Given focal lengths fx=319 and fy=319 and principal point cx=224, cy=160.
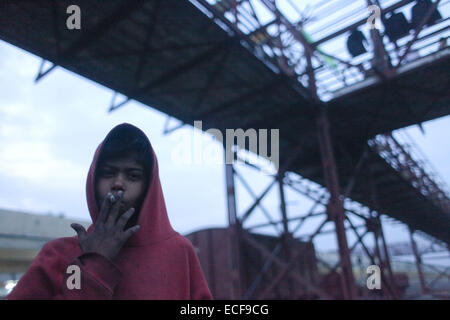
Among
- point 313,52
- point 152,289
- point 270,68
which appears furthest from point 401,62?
point 152,289

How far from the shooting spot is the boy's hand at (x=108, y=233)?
3.52ft

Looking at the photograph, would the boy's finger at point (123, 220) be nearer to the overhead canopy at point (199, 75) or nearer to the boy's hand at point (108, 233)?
the boy's hand at point (108, 233)

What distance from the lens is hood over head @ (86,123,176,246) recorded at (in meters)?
1.24

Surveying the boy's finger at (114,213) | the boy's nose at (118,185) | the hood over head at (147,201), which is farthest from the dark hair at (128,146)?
the boy's finger at (114,213)

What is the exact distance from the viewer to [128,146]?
1.33 meters

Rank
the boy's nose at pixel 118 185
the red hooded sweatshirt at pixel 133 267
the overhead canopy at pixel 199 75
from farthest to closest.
Result: the overhead canopy at pixel 199 75 < the boy's nose at pixel 118 185 < the red hooded sweatshirt at pixel 133 267

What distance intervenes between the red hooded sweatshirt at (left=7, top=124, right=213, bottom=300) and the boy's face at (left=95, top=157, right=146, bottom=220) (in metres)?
0.03

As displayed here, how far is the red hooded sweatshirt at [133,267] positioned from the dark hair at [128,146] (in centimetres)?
2

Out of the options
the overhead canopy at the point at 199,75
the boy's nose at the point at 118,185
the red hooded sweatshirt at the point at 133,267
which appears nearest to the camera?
the red hooded sweatshirt at the point at 133,267

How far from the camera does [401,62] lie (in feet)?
22.2

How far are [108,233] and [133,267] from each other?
185mm

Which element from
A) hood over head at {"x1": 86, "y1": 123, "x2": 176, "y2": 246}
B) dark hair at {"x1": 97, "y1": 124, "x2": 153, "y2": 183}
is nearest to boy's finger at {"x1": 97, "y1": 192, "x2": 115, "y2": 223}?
hood over head at {"x1": 86, "y1": 123, "x2": 176, "y2": 246}

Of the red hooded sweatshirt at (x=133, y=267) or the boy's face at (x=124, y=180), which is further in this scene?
the boy's face at (x=124, y=180)

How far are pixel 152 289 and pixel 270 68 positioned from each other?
20.3 feet
